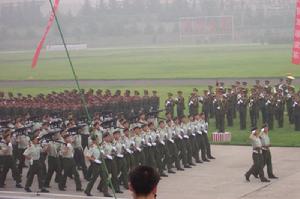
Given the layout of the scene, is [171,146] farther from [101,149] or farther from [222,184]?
[101,149]

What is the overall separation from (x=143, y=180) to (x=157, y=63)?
59.8 metres

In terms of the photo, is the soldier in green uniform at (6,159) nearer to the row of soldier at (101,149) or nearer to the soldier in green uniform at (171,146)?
the row of soldier at (101,149)

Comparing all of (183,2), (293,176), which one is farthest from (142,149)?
(183,2)

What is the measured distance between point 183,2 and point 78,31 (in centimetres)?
4003

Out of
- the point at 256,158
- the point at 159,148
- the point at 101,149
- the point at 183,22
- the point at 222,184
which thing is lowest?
the point at 222,184

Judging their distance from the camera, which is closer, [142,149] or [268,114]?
[142,149]

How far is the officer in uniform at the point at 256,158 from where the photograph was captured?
639 inches

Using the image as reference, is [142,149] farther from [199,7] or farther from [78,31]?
[199,7]

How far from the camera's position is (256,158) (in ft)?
53.5

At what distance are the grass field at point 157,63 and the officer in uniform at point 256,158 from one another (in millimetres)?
14893

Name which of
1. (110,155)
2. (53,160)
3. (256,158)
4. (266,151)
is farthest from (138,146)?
(266,151)

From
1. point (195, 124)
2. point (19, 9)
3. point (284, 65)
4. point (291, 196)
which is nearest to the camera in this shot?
point (291, 196)

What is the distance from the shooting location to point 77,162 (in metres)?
17.4

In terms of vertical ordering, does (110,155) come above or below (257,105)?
above
